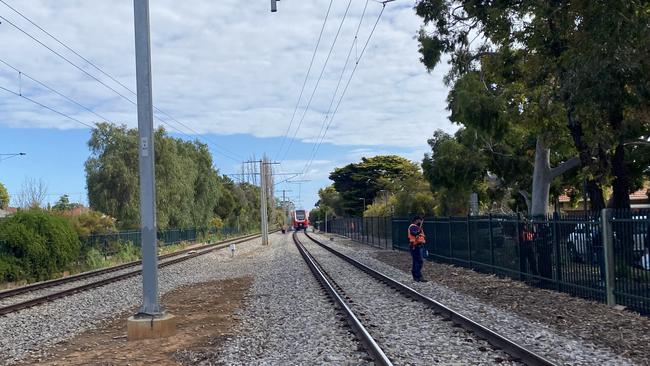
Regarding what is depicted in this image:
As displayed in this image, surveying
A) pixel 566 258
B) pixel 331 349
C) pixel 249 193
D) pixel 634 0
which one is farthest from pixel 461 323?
pixel 249 193

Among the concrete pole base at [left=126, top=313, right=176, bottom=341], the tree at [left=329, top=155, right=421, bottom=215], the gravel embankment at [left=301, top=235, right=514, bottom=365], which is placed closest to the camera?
the gravel embankment at [left=301, top=235, right=514, bottom=365]

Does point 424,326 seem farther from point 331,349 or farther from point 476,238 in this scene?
point 476,238

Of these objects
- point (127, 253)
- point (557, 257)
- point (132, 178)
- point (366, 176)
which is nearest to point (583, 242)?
point (557, 257)

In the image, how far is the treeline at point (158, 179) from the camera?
150ft

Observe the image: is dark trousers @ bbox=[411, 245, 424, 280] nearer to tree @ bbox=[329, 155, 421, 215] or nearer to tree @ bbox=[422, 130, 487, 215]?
tree @ bbox=[422, 130, 487, 215]

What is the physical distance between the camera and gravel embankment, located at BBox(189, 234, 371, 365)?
8.59m

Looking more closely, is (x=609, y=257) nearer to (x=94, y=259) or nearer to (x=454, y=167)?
(x=454, y=167)

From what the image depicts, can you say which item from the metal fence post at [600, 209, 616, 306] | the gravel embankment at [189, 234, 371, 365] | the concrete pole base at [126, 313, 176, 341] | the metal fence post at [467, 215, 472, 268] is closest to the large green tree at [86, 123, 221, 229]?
the metal fence post at [467, 215, 472, 268]

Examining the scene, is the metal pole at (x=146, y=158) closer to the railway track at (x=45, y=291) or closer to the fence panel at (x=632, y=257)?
the railway track at (x=45, y=291)

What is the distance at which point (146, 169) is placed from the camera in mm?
11070

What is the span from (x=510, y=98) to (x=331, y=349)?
487 inches

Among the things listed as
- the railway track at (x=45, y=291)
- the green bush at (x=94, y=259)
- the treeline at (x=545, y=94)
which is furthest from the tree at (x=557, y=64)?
the green bush at (x=94, y=259)

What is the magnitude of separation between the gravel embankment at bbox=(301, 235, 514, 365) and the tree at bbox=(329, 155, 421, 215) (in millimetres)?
71121

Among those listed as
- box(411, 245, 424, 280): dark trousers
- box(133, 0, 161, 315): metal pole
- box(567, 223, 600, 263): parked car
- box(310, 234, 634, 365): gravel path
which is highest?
box(133, 0, 161, 315): metal pole
